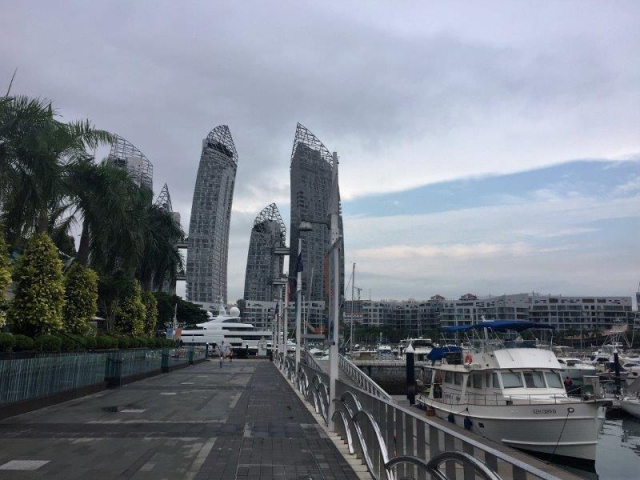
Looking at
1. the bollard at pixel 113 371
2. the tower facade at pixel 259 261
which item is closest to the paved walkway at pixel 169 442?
the bollard at pixel 113 371

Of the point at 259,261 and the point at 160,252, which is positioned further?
the point at 259,261

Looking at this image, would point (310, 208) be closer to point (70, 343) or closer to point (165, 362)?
point (165, 362)

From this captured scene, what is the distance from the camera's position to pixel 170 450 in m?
8.67

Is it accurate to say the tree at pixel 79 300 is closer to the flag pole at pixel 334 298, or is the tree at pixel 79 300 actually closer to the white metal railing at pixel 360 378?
the white metal railing at pixel 360 378

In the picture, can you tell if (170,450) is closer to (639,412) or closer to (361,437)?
(361,437)

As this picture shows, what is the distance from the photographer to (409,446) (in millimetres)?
5598

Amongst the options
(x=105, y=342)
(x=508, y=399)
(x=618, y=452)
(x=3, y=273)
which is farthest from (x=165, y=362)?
(x=618, y=452)

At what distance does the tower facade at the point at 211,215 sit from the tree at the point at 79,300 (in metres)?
109

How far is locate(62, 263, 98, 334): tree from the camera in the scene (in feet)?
63.2

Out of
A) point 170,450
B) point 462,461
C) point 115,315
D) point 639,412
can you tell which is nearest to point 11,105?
point 170,450

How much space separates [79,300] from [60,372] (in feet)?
18.6

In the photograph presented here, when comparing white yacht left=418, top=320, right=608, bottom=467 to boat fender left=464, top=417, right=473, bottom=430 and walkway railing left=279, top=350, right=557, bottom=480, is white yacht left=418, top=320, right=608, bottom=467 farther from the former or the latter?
walkway railing left=279, top=350, right=557, bottom=480

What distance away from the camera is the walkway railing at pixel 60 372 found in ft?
37.7

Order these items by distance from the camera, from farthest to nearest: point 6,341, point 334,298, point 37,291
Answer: point 37,291 → point 6,341 → point 334,298
